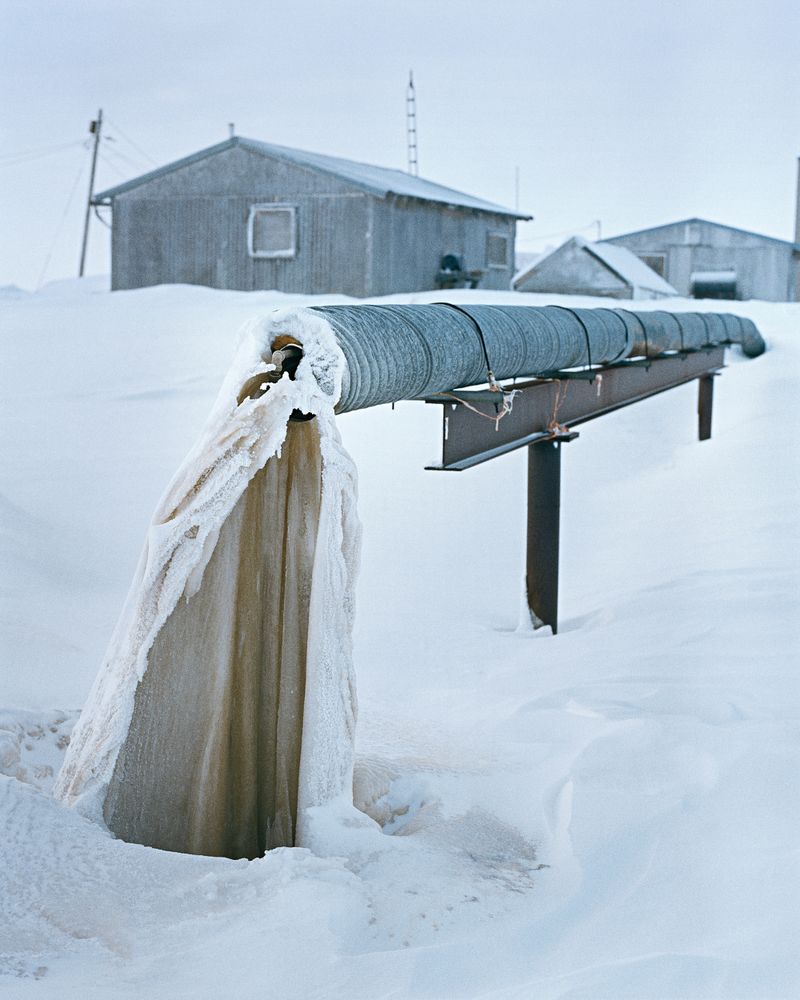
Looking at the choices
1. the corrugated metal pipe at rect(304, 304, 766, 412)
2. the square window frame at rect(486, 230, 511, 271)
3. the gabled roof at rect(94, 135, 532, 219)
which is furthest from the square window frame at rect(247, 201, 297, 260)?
the corrugated metal pipe at rect(304, 304, 766, 412)

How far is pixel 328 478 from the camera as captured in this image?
3141 mm

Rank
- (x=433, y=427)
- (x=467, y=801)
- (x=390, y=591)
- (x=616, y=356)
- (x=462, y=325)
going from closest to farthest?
(x=467, y=801) → (x=462, y=325) → (x=616, y=356) → (x=390, y=591) → (x=433, y=427)

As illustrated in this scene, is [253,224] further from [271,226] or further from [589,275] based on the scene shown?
[589,275]

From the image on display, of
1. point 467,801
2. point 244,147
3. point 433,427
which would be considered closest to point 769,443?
point 433,427

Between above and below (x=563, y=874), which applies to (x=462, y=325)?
above

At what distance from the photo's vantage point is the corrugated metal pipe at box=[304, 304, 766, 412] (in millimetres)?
3418

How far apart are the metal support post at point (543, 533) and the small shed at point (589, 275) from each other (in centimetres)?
2101

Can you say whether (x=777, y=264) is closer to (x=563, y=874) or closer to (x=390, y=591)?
(x=390, y=591)

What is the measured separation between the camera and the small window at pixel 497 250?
84.8ft

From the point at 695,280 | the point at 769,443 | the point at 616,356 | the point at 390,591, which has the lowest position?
the point at 390,591

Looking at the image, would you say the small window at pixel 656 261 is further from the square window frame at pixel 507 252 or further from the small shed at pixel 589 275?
the square window frame at pixel 507 252

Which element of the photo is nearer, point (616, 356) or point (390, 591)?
point (616, 356)

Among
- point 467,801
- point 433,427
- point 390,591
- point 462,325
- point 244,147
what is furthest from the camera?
point 244,147

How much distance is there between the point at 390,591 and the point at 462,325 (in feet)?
12.1
